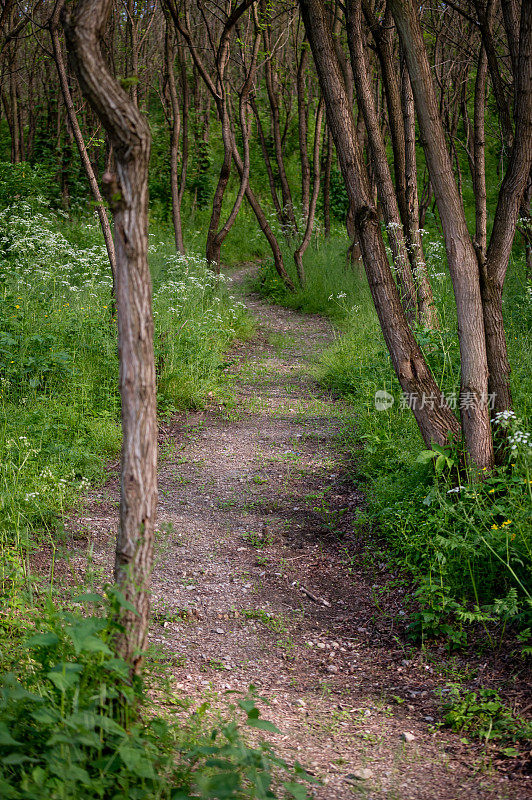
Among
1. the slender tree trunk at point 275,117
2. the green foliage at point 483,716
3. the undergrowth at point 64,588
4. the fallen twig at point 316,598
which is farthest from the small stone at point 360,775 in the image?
the slender tree trunk at point 275,117

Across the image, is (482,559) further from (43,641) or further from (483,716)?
(43,641)

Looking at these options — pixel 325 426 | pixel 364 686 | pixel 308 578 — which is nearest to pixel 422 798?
pixel 364 686

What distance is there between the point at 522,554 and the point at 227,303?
762 cm

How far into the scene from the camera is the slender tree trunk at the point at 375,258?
4.40 metres

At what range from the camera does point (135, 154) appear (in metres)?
2.29

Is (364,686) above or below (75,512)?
below

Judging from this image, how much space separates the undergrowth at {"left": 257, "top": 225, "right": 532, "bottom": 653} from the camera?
3348mm

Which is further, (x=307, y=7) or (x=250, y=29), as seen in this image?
(x=250, y=29)

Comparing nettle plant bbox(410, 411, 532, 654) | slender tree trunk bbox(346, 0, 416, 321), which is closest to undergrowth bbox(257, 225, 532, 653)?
nettle plant bbox(410, 411, 532, 654)

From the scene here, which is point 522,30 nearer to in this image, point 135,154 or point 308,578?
point 135,154

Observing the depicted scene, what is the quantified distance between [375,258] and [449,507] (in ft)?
5.80

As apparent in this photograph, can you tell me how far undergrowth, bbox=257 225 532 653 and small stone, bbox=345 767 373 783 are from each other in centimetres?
95

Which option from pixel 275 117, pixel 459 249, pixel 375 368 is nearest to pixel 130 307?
pixel 459 249

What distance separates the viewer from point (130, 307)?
93.1 inches
